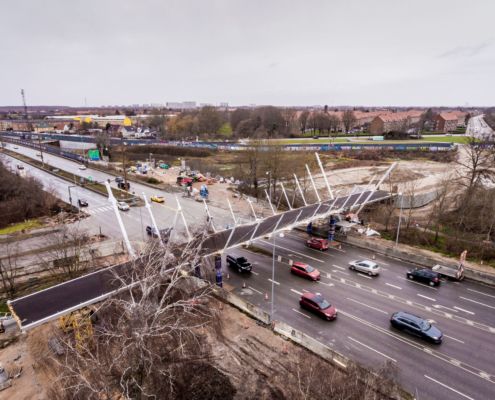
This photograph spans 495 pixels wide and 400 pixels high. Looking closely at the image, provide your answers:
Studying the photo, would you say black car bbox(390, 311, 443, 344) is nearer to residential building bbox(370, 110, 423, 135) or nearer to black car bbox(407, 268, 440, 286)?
black car bbox(407, 268, 440, 286)

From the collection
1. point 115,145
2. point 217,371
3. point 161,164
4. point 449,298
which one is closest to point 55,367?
point 217,371

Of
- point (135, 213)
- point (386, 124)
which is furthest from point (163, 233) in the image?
point (386, 124)

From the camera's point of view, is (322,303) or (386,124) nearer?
(322,303)

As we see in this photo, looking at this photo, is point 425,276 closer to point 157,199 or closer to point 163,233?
point 163,233

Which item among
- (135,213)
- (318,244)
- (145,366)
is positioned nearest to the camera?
(145,366)

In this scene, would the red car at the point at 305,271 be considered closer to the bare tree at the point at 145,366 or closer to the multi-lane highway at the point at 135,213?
the multi-lane highway at the point at 135,213

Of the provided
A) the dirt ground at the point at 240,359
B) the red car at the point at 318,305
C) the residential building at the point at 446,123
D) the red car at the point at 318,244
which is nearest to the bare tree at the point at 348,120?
the residential building at the point at 446,123
